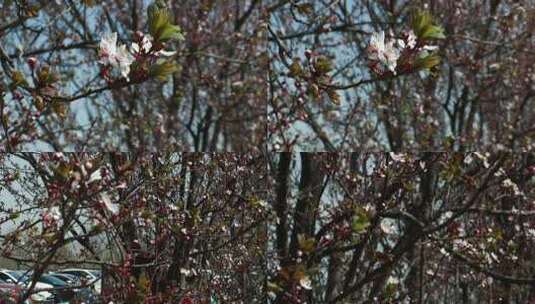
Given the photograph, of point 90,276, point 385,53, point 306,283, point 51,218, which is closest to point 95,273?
point 90,276

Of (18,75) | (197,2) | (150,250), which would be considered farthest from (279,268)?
(197,2)

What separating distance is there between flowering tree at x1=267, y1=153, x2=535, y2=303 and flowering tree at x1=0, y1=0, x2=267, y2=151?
6.6 inches

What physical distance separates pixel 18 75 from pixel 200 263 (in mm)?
A: 458

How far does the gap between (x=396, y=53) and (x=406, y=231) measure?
41 centimetres

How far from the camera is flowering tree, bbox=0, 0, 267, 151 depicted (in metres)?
1.51

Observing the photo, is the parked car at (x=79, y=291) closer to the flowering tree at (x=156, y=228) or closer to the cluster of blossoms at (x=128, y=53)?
the flowering tree at (x=156, y=228)

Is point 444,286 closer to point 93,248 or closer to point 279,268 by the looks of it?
point 279,268

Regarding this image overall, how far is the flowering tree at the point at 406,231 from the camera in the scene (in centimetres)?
138

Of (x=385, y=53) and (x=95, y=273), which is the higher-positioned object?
(x=385, y=53)

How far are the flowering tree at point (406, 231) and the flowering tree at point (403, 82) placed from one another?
9 centimetres

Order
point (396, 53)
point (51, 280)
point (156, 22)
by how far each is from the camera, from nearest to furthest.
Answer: point (156, 22) → point (396, 53) → point (51, 280)

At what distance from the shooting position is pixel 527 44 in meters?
1.79

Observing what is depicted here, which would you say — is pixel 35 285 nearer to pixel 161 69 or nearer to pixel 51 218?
pixel 51 218

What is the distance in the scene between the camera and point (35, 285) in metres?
1.33
